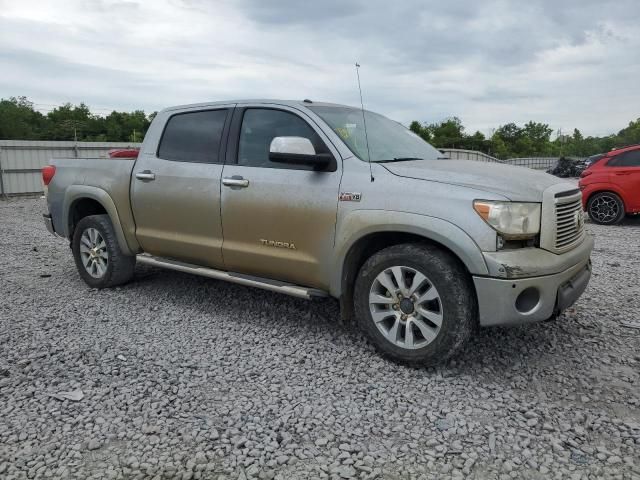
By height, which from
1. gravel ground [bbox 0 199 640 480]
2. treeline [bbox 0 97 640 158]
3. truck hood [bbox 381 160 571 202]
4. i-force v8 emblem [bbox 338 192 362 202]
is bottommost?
gravel ground [bbox 0 199 640 480]

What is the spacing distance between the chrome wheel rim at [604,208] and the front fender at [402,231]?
28.4 feet

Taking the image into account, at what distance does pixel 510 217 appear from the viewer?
10.3 feet

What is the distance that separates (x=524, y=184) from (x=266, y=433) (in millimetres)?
2214

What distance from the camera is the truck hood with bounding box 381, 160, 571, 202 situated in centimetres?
323

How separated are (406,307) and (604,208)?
873cm

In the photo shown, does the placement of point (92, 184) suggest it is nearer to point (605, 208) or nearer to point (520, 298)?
point (520, 298)

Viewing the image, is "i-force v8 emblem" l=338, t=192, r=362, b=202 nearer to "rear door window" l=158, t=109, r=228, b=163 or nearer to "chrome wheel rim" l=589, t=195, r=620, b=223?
"rear door window" l=158, t=109, r=228, b=163

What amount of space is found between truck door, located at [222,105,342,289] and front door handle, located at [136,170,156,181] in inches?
35.4

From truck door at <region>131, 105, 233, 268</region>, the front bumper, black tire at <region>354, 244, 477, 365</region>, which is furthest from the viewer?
truck door at <region>131, 105, 233, 268</region>

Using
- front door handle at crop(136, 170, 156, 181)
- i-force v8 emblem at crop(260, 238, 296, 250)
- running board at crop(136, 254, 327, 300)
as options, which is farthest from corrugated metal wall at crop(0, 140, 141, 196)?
i-force v8 emblem at crop(260, 238, 296, 250)

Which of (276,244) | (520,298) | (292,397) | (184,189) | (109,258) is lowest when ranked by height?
(292,397)

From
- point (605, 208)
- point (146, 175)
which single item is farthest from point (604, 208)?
point (146, 175)

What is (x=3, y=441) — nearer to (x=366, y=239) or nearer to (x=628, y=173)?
(x=366, y=239)

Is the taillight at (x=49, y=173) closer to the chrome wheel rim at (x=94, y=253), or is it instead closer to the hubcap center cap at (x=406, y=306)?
the chrome wheel rim at (x=94, y=253)
